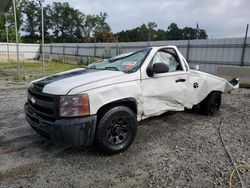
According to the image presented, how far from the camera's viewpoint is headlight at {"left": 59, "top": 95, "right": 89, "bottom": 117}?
9.22ft

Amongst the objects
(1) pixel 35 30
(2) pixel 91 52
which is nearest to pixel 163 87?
(2) pixel 91 52

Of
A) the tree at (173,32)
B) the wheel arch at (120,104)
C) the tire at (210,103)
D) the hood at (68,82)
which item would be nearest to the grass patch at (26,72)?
the hood at (68,82)

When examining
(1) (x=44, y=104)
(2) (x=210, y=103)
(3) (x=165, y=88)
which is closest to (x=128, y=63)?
(3) (x=165, y=88)

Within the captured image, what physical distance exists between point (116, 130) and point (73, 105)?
0.80 m

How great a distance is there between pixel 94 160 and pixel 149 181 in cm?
88

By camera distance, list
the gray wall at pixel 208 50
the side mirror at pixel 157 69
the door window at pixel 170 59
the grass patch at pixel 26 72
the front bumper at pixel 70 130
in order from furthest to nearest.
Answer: the grass patch at pixel 26 72 < the gray wall at pixel 208 50 < the door window at pixel 170 59 < the side mirror at pixel 157 69 < the front bumper at pixel 70 130

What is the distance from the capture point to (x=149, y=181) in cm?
263

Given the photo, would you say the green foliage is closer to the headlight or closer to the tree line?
the tree line

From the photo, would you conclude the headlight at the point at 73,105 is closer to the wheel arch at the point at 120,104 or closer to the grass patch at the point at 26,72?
the wheel arch at the point at 120,104

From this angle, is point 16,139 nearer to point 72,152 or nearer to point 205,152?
point 72,152

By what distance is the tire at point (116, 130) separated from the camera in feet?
10.0

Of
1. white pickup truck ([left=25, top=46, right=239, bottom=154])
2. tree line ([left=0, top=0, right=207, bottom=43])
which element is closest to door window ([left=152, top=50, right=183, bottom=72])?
white pickup truck ([left=25, top=46, right=239, bottom=154])

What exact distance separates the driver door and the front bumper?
3.43ft

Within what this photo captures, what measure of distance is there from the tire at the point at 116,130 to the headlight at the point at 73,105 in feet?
1.14
